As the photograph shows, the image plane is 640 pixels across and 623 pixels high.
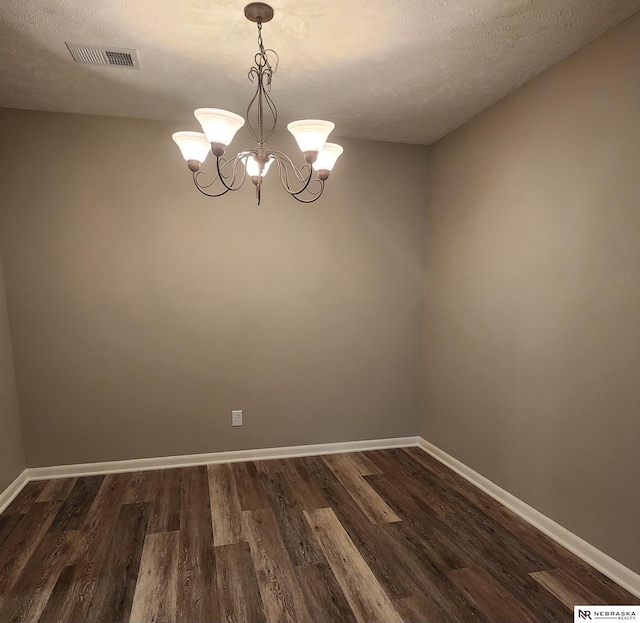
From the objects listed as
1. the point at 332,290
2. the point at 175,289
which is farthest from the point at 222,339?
the point at 332,290

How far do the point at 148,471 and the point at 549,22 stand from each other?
3652mm

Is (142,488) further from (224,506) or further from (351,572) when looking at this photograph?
(351,572)

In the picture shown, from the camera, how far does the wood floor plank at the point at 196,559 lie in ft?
5.80

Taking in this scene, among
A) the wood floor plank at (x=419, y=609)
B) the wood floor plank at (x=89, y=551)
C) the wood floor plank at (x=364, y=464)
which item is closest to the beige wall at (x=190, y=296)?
the wood floor plank at (x=364, y=464)

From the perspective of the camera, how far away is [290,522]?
2.41 metres

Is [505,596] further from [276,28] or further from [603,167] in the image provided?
[276,28]

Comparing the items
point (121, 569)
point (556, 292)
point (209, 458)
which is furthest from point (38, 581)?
point (556, 292)

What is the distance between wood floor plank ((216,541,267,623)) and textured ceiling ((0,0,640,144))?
8.52ft

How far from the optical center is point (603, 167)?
6.43ft

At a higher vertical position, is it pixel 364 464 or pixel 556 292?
pixel 556 292

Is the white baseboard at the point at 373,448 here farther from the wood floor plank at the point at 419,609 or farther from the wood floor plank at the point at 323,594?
the wood floor plank at the point at 323,594

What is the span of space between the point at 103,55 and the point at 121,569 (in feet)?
8.56

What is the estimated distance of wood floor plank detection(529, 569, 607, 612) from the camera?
5.91 ft

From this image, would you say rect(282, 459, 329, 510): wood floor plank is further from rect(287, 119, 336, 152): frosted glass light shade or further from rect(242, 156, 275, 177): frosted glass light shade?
rect(287, 119, 336, 152): frosted glass light shade
